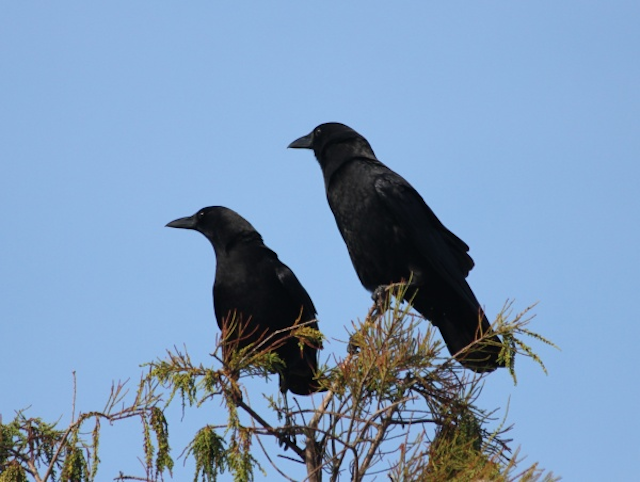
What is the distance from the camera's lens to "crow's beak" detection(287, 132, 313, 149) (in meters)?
7.57

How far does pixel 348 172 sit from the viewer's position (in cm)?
682

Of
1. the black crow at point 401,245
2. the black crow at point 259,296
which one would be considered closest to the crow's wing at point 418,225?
the black crow at point 401,245

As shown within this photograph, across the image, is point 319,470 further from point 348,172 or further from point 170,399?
point 348,172

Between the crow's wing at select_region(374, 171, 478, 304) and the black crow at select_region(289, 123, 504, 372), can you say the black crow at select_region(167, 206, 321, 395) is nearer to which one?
the black crow at select_region(289, 123, 504, 372)

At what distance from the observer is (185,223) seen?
8.20m

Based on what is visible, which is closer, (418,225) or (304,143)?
(418,225)

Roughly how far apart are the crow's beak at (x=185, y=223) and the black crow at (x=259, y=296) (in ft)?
1.43

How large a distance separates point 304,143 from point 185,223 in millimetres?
1308

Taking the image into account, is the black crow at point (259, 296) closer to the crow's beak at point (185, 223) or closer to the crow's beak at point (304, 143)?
the crow's beak at point (185, 223)

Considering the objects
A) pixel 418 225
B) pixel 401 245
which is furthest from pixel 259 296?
pixel 418 225

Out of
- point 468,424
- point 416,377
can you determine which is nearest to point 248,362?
point 416,377

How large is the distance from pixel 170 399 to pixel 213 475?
0.42m

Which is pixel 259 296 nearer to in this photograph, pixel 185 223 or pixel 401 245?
pixel 401 245

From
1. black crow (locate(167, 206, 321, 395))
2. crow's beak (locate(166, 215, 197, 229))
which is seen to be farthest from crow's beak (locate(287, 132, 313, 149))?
crow's beak (locate(166, 215, 197, 229))
